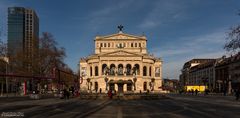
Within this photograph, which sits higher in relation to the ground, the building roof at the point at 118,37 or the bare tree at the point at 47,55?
the building roof at the point at 118,37

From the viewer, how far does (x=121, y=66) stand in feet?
490

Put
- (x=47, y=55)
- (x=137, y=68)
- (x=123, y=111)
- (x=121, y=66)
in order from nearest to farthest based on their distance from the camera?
1. (x=123, y=111)
2. (x=47, y=55)
3. (x=137, y=68)
4. (x=121, y=66)

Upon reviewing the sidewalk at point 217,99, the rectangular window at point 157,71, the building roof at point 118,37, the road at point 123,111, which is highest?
the building roof at point 118,37

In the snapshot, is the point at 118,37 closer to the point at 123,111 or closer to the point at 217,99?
the point at 217,99

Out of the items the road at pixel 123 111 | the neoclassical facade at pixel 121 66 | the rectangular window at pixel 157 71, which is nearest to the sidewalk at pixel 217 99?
the road at pixel 123 111

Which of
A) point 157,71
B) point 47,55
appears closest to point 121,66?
point 157,71

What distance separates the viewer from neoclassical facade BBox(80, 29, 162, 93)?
468 feet

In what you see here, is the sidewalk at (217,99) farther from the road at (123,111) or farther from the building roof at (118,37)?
the building roof at (118,37)

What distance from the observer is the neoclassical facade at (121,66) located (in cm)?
14275

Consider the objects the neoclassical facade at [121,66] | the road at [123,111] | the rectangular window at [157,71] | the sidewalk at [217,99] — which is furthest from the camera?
the rectangular window at [157,71]

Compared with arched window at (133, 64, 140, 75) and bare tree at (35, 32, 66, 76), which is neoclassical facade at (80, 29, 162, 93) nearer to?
arched window at (133, 64, 140, 75)

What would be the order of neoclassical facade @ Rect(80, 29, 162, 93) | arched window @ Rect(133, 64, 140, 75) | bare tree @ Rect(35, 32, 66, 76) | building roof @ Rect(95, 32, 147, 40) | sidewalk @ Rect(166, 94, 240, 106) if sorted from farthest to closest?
1. building roof @ Rect(95, 32, 147, 40)
2. arched window @ Rect(133, 64, 140, 75)
3. neoclassical facade @ Rect(80, 29, 162, 93)
4. bare tree @ Rect(35, 32, 66, 76)
5. sidewalk @ Rect(166, 94, 240, 106)

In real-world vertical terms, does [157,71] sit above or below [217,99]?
above

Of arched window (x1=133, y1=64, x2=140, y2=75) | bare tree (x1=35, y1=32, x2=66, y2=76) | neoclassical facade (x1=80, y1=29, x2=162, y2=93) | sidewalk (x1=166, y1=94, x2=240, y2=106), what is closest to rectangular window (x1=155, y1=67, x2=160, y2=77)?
neoclassical facade (x1=80, y1=29, x2=162, y2=93)
